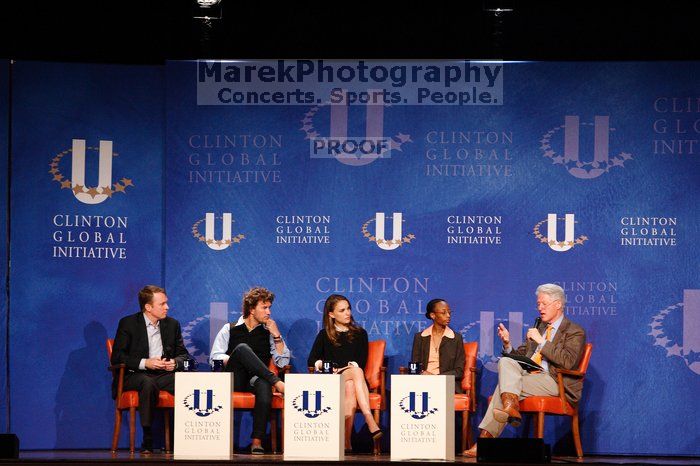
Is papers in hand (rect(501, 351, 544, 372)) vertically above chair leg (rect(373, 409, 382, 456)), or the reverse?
papers in hand (rect(501, 351, 544, 372))

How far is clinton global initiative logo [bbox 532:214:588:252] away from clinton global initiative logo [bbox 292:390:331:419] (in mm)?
2489

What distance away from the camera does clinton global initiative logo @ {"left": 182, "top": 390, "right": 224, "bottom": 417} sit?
6199mm

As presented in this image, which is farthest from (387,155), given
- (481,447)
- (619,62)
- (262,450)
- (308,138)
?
(481,447)

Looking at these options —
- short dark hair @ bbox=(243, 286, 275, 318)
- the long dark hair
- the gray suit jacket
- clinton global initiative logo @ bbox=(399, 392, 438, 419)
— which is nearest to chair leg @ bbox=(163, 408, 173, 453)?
short dark hair @ bbox=(243, 286, 275, 318)

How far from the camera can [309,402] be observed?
6.05m

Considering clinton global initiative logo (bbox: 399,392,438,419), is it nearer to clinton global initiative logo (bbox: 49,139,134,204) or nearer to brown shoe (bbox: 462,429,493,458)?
brown shoe (bbox: 462,429,493,458)

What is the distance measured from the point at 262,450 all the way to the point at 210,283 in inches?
58.5

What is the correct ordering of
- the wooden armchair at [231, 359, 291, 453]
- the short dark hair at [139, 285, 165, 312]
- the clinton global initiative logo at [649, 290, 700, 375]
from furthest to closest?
the clinton global initiative logo at [649, 290, 700, 375] < the short dark hair at [139, 285, 165, 312] < the wooden armchair at [231, 359, 291, 453]

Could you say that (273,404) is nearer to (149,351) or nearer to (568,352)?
(149,351)

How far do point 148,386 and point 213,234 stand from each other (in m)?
1.36

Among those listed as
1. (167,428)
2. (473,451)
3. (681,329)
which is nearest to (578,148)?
(681,329)

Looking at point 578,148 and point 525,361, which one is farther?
point 578,148

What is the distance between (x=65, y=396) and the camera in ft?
25.1

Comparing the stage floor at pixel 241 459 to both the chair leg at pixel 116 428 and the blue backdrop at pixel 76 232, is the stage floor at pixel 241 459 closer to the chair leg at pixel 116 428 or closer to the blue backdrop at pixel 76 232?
the chair leg at pixel 116 428
